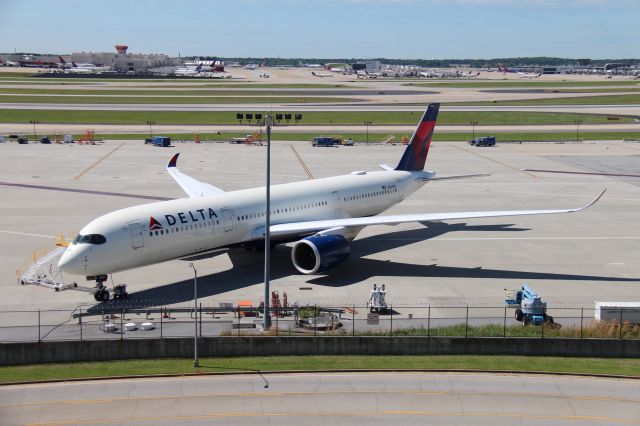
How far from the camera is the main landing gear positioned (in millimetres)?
40688

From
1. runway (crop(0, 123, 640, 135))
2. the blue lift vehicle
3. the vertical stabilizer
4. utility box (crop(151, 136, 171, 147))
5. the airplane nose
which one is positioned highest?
runway (crop(0, 123, 640, 135))

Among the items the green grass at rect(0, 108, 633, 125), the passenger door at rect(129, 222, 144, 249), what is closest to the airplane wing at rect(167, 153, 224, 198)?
the passenger door at rect(129, 222, 144, 249)

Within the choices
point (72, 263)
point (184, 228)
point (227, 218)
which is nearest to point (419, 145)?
point (227, 218)

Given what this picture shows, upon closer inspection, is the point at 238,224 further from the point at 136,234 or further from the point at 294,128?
the point at 294,128

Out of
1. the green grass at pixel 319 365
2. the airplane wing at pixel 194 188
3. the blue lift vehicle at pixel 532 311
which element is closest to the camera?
the green grass at pixel 319 365

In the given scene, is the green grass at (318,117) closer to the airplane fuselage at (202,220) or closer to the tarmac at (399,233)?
the tarmac at (399,233)

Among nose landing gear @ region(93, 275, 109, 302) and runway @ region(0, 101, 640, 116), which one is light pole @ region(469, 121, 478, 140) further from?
nose landing gear @ region(93, 275, 109, 302)

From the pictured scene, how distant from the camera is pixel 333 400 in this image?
2967cm

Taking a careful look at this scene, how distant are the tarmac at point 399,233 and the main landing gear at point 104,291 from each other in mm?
706

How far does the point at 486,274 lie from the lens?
47.6m

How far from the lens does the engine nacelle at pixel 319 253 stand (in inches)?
1778

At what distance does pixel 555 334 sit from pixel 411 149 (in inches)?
1115

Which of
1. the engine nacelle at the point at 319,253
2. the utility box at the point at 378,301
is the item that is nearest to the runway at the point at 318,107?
the engine nacelle at the point at 319,253

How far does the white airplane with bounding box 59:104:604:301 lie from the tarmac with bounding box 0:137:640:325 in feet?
6.17
